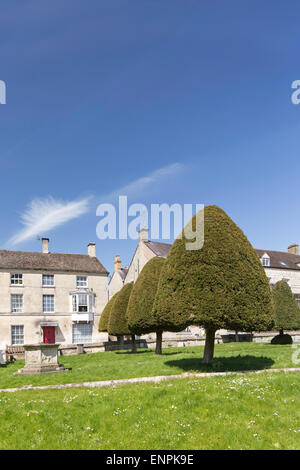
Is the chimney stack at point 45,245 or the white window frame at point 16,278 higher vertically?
the chimney stack at point 45,245

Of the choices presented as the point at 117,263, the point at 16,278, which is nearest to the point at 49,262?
the point at 16,278

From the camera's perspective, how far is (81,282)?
46.7m

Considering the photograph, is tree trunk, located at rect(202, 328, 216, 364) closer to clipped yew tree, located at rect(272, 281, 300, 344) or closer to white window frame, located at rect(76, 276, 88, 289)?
clipped yew tree, located at rect(272, 281, 300, 344)

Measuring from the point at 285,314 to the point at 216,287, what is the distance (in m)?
23.0

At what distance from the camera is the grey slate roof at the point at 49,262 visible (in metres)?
43.8

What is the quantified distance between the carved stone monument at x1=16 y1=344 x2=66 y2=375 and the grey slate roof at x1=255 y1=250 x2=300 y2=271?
4150 centimetres

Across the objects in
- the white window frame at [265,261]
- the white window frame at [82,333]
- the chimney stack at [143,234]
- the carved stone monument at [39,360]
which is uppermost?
the chimney stack at [143,234]

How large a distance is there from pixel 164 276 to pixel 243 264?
12.3 ft

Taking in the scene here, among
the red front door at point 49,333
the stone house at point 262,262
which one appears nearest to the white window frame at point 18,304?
the red front door at point 49,333

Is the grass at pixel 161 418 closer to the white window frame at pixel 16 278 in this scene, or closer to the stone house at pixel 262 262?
the white window frame at pixel 16 278

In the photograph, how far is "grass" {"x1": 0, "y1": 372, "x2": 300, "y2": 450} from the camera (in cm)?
880

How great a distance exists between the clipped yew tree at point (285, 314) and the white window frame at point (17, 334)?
2665 cm

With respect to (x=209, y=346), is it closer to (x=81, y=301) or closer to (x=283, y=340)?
(x=283, y=340)
